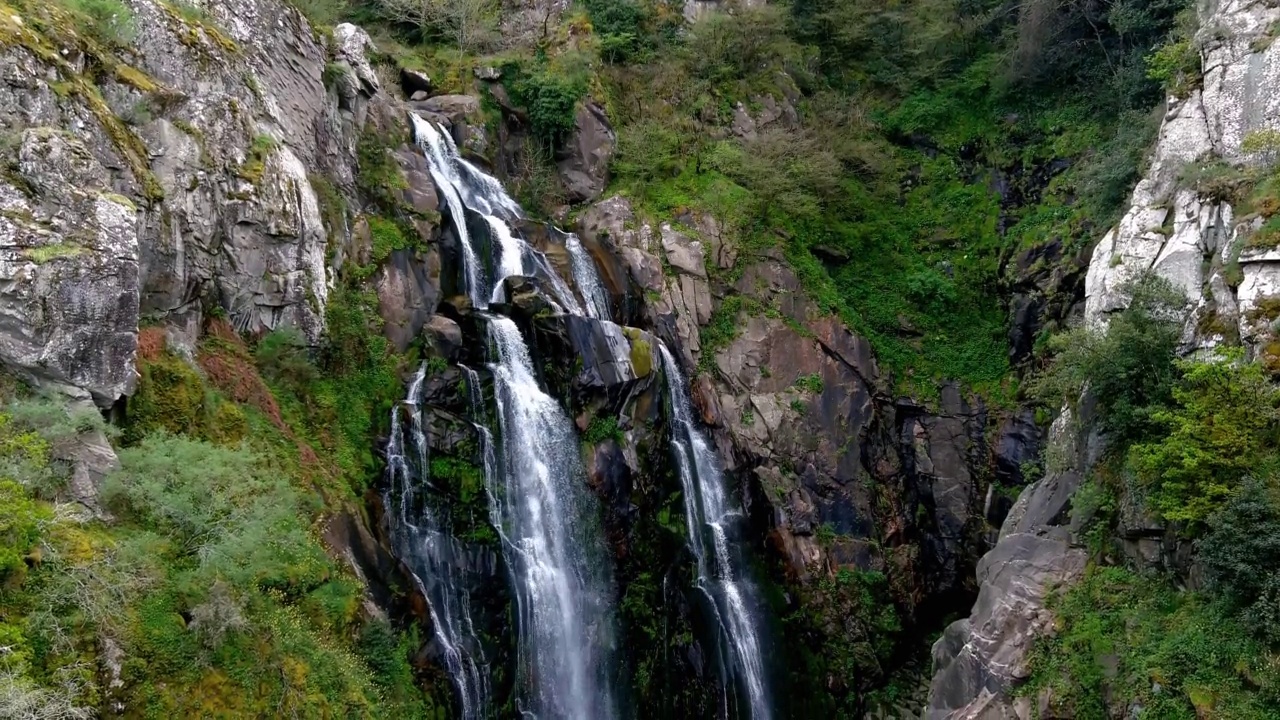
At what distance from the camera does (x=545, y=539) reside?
16938mm

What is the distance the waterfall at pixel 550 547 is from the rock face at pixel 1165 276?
304 inches

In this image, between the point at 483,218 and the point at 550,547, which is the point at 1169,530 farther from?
the point at 483,218

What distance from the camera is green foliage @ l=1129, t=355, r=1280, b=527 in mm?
11562

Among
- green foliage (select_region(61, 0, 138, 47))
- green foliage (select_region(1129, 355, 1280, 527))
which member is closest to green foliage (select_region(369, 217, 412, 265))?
green foliage (select_region(61, 0, 138, 47))

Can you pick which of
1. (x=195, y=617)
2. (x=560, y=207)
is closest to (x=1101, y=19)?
(x=560, y=207)

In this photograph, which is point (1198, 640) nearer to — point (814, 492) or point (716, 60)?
point (814, 492)

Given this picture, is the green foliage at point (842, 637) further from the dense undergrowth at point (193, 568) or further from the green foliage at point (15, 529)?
the green foliage at point (15, 529)

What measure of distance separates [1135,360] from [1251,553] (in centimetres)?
387

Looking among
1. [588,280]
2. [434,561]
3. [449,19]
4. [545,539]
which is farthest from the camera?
[449,19]

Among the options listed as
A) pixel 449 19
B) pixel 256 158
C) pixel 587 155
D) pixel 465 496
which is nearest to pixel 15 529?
pixel 465 496

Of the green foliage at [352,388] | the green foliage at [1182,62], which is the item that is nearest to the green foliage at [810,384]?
the green foliage at [1182,62]

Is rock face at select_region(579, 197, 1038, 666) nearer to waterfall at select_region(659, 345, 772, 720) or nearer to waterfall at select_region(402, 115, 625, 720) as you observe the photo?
waterfall at select_region(659, 345, 772, 720)

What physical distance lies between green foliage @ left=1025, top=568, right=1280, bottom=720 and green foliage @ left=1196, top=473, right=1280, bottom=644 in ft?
1.29

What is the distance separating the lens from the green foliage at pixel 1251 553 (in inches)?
418
